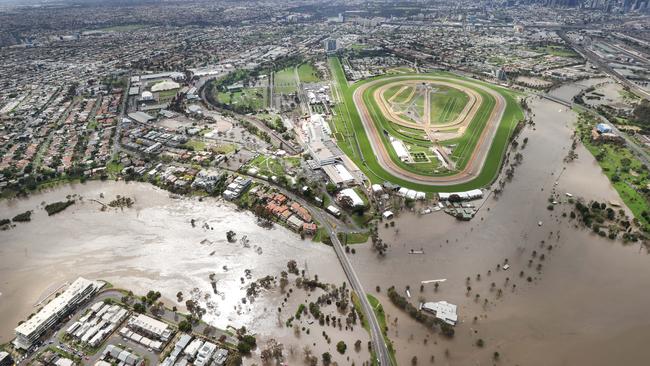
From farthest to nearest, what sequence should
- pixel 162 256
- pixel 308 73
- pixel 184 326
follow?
pixel 308 73 < pixel 162 256 < pixel 184 326

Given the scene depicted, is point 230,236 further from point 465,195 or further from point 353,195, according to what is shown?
point 465,195

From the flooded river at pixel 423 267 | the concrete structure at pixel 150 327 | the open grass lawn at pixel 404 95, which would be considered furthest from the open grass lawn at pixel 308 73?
the concrete structure at pixel 150 327

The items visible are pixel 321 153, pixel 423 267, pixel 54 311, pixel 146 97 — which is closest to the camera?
pixel 54 311

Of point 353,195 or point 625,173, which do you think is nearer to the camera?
point 353,195

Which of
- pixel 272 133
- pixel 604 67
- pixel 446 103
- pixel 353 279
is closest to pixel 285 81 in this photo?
pixel 272 133

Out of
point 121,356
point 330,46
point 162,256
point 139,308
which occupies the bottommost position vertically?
point 121,356

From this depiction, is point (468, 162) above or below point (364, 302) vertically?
above

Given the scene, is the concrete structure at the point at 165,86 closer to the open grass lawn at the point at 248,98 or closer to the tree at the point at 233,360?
the open grass lawn at the point at 248,98

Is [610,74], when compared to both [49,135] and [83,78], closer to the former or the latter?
[49,135]
